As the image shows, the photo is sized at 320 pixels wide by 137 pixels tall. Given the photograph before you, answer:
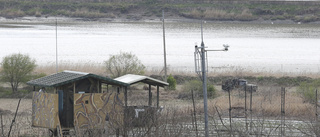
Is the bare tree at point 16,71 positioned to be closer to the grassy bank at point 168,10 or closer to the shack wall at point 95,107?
the shack wall at point 95,107

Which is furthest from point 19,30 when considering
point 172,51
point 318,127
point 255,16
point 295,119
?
point 318,127

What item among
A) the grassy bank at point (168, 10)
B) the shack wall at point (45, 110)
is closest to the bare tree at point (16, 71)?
the shack wall at point (45, 110)

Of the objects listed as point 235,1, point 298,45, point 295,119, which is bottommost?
point 295,119

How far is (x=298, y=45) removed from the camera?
74188 mm

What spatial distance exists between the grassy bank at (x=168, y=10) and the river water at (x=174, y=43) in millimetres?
1425

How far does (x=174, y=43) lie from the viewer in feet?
243

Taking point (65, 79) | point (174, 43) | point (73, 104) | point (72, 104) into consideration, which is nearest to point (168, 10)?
point (174, 43)

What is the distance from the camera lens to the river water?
56812 mm

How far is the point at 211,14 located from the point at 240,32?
9.07m

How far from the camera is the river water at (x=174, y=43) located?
5681cm

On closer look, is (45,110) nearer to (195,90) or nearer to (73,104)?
(73,104)

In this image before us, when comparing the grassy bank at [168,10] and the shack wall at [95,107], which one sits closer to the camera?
the shack wall at [95,107]

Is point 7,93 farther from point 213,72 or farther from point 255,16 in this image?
point 255,16

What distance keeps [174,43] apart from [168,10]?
2097 cm
